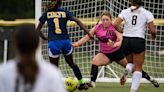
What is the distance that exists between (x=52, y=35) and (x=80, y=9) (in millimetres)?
3194

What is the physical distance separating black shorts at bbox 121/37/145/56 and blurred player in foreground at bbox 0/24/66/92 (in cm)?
509

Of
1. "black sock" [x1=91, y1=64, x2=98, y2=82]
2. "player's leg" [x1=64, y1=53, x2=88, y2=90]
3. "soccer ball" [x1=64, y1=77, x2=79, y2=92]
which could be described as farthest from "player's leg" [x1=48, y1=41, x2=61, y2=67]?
"black sock" [x1=91, y1=64, x2=98, y2=82]

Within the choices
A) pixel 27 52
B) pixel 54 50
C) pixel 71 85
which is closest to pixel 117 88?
pixel 71 85

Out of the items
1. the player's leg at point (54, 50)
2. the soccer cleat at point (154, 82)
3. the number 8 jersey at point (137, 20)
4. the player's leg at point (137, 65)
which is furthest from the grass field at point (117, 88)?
the number 8 jersey at point (137, 20)

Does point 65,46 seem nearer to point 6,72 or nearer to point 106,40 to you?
point 106,40

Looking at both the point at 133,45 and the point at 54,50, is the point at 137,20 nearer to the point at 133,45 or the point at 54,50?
the point at 133,45

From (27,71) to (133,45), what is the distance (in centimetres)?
524

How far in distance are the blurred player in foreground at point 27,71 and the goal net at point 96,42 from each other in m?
8.24

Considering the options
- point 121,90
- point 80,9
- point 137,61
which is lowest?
point 121,90

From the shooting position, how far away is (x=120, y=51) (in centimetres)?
997

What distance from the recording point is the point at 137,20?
8727 millimetres

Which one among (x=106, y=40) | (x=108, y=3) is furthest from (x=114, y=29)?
(x=108, y=3)

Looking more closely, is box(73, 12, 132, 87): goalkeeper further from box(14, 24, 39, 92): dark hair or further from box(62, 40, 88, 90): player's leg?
box(14, 24, 39, 92): dark hair

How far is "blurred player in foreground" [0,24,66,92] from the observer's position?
3.53 m
